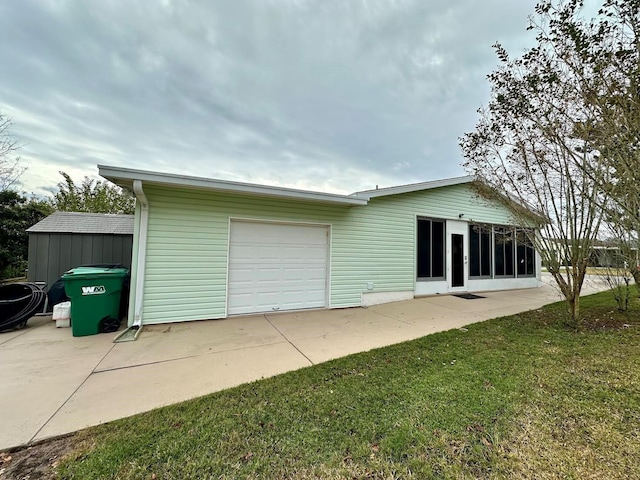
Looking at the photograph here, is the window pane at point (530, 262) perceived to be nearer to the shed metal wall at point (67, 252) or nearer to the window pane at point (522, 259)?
the window pane at point (522, 259)

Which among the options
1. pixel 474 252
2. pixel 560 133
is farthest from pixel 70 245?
pixel 474 252

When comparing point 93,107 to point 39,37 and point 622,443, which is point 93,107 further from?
point 622,443

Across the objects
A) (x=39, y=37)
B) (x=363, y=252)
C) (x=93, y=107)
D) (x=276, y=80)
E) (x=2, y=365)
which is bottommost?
(x=2, y=365)

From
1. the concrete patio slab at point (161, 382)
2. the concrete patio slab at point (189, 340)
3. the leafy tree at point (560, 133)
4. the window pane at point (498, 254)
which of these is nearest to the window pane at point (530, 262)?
the window pane at point (498, 254)

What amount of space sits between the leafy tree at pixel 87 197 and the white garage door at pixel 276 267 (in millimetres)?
14893

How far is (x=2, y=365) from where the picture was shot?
11.3ft

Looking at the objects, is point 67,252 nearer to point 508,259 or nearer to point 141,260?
point 141,260

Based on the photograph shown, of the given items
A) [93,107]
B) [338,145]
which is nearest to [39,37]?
[93,107]

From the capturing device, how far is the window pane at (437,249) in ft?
28.1

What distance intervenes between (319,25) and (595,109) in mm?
5476

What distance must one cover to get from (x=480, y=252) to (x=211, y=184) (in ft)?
29.2

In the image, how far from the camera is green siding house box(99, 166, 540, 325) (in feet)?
17.2

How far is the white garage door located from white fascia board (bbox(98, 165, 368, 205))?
2.94 feet

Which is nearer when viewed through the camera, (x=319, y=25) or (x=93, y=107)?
(x=319, y=25)
